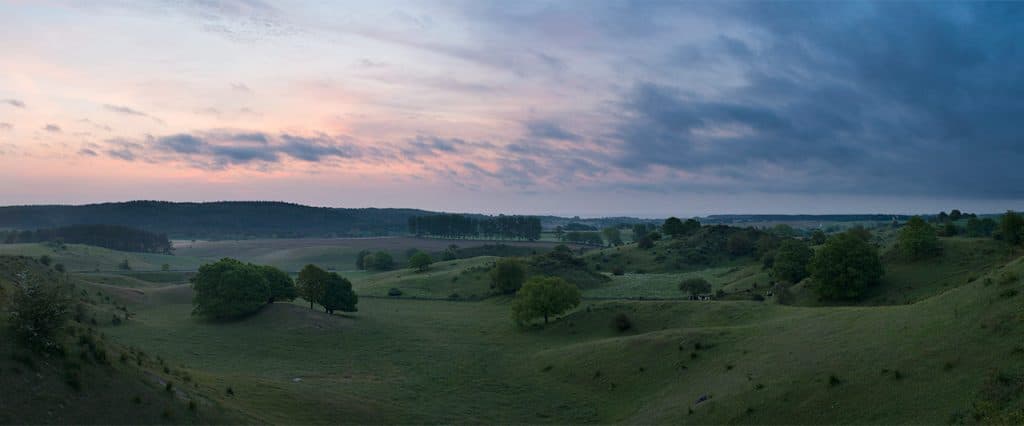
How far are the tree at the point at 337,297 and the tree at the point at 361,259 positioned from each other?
301 ft

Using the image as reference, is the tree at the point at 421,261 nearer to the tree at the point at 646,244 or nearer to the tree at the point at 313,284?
the tree at the point at 646,244

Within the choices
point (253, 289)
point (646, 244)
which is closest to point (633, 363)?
point (253, 289)

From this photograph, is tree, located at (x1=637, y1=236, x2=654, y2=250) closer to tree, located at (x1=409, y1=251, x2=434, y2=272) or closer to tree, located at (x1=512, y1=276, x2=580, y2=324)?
tree, located at (x1=409, y1=251, x2=434, y2=272)

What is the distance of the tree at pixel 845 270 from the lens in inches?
2501

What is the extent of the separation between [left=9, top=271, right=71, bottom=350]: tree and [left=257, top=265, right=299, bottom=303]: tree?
55.6 metres

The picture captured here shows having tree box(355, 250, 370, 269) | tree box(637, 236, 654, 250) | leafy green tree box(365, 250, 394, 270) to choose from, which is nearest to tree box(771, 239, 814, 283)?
tree box(637, 236, 654, 250)

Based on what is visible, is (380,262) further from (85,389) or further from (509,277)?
(85,389)

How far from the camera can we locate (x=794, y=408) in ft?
91.9

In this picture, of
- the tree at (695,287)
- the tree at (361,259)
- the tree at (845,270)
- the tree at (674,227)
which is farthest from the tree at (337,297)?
the tree at (674,227)

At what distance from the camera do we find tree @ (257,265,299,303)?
7825cm

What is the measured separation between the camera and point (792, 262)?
8212 centimetres

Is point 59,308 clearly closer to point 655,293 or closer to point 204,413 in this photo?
point 204,413

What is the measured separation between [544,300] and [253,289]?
3471cm

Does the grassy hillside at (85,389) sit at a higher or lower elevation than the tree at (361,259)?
higher
